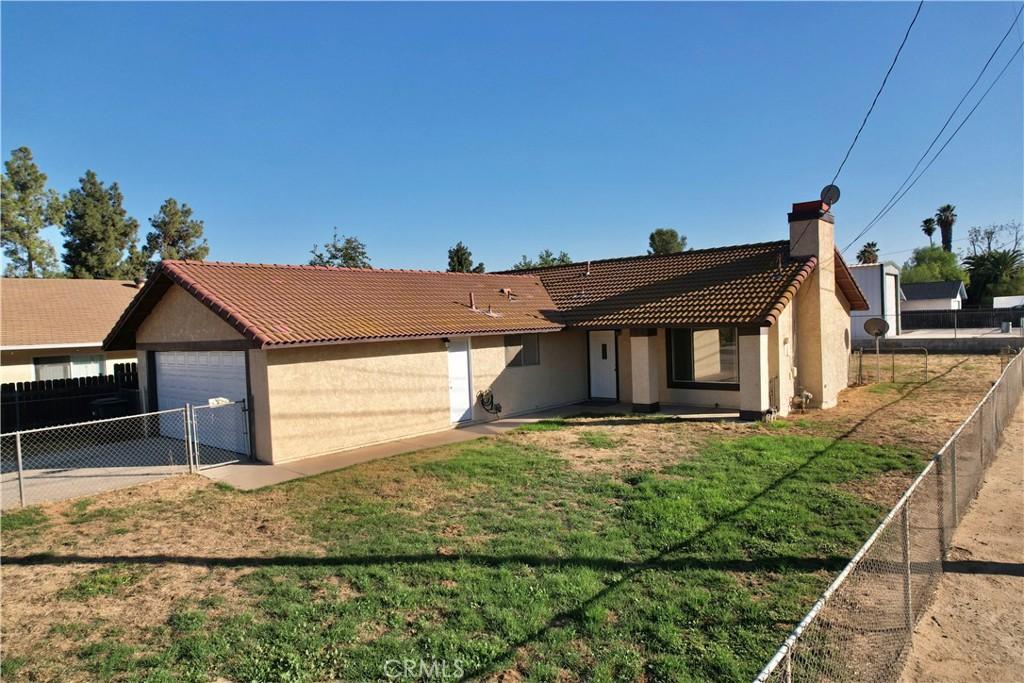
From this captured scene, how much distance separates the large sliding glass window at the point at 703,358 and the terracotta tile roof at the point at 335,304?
11.5ft

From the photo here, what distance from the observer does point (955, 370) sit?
25188 mm

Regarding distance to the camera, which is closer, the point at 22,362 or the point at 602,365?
the point at 602,365

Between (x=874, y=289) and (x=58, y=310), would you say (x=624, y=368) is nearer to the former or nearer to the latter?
(x=58, y=310)

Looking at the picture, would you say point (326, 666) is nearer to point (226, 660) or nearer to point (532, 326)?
point (226, 660)

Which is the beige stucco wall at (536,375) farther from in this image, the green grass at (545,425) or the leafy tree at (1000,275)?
the leafy tree at (1000,275)

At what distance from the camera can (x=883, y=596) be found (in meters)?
5.54

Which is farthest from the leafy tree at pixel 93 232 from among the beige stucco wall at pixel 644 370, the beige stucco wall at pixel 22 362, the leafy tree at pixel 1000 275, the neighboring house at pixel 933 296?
the leafy tree at pixel 1000 275

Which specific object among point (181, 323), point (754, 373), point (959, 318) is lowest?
point (754, 373)

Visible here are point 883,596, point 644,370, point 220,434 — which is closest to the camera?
point 883,596

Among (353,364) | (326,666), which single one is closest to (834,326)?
(353,364)

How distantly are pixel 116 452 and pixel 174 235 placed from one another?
4156 centimetres

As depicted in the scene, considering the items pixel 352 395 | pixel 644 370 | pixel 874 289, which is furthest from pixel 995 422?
pixel 874 289

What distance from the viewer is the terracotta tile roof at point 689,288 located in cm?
1627

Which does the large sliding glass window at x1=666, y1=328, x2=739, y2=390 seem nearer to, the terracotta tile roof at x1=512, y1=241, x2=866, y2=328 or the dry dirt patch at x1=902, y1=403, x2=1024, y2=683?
the terracotta tile roof at x1=512, y1=241, x2=866, y2=328
